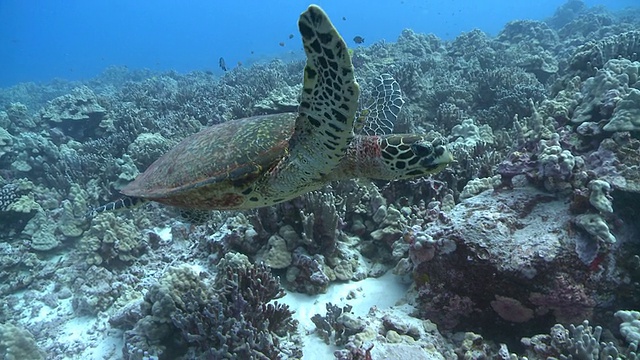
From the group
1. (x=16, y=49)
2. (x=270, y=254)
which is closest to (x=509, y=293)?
(x=270, y=254)

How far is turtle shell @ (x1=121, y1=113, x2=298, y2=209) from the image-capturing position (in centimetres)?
340

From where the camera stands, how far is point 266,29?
120312 mm

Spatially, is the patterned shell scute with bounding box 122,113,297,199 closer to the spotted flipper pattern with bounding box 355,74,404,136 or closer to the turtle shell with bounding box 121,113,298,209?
the turtle shell with bounding box 121,113,298,209

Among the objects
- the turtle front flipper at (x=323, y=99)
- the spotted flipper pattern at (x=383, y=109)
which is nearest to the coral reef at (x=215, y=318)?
the turtle front flipper at (x=323, y=99)

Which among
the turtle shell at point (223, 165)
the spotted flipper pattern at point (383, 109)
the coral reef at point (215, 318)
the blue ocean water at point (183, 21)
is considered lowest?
the coral reef at point (215, 318)

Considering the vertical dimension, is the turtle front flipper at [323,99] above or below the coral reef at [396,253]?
above

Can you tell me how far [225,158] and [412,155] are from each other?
73.0 inches

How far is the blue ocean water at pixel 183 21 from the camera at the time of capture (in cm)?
9425

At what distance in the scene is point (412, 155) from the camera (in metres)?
3.06

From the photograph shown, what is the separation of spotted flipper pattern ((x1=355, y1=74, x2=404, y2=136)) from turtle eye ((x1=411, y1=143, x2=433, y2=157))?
152 centimetres

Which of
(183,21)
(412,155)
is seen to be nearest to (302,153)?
(412,155)

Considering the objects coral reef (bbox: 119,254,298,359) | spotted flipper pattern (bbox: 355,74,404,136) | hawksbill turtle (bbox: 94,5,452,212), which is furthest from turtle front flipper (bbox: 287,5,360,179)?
spotted flipper pattern (bbox: 355,74,404,136)

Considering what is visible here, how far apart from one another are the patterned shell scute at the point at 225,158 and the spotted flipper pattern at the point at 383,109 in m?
1.28

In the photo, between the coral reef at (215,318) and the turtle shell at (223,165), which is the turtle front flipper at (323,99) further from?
the coral reef at (215,318)
